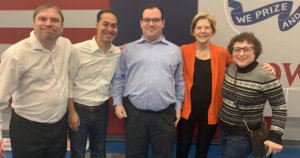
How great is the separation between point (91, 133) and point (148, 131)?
0.57 metres

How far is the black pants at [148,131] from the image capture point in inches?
68.5

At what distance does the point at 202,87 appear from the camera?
72.2 inches

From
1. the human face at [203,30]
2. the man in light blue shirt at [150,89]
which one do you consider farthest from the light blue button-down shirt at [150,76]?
the human face at [203,30]

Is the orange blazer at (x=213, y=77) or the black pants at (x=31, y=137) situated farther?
the orange blazer at (x=213, y=77)

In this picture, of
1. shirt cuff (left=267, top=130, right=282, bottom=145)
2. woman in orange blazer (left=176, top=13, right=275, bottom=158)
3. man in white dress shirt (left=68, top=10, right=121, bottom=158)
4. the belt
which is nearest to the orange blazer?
woman in orange blazer (left=176, top=13, right=275, bottom=158)

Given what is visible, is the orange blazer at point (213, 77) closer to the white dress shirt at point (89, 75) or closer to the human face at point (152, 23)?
the human face at point (152, 23)

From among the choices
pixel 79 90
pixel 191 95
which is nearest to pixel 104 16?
pixel 79 90

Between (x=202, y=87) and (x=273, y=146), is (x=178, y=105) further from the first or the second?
(x=273, y=146)

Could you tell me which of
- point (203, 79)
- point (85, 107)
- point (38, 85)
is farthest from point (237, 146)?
point (38, 85)

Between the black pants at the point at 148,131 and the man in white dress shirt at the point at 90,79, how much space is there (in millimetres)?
275

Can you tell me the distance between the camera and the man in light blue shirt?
1.70m

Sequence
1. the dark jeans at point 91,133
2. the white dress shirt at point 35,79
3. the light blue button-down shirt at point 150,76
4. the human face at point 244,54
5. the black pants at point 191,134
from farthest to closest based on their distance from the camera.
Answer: the black pants at point 191,134
the dark jeans at point 91,133
the light blue button-down shirt at point 150,76
the human face at point 244,54
the white dress shirt at point 35,79

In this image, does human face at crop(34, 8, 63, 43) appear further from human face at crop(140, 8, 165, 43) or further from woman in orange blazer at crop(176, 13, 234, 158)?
woman in orange blazer at crop(176, 13, 234, 158)

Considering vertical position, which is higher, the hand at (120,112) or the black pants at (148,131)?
the hand at (120,112)
